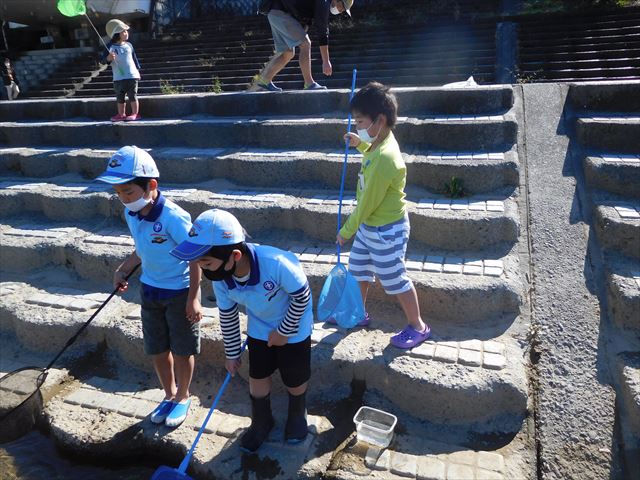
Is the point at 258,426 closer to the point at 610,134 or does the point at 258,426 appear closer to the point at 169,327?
the point at 169,327

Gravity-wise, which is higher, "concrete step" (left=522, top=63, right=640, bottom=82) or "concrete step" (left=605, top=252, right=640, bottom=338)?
"concrete step" (left=522, top=63, right=640, bottom=82)

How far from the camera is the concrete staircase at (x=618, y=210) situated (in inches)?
97.9

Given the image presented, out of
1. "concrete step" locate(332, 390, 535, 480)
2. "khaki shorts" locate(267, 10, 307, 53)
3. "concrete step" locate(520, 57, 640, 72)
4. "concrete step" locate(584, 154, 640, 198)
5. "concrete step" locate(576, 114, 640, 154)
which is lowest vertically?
"concrete step" locate(332, 390, 535, 480)

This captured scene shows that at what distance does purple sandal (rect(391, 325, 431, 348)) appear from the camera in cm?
286

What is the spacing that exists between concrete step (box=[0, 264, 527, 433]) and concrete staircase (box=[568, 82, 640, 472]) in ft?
1.67

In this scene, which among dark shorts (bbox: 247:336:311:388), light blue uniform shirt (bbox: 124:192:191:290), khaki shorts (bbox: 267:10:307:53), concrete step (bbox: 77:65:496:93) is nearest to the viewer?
dark shorts (bbox: 247:336:311:388)

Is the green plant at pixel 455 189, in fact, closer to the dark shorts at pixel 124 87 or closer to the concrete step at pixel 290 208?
the concrete step at pixel 290 208

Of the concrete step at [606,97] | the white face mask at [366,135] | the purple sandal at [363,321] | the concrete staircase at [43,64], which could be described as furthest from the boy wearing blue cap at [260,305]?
the concrete staircase at [43,64]

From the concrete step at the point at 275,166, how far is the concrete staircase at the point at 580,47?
427cm

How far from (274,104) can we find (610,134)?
349 centimetres

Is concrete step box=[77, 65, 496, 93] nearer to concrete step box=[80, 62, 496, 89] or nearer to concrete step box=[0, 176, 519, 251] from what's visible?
concrete step box=[80, 62, 496, 89]

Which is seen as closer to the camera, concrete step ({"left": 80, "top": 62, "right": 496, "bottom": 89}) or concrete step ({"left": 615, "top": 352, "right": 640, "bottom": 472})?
concrete step ({"left": 615, "top": 352, "right": 640, "bottom": 472})

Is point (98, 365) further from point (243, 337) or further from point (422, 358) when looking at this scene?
point (422, 358)

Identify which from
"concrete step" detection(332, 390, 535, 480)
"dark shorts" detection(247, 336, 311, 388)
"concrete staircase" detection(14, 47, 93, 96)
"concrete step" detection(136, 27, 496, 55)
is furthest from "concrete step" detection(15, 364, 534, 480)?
"concrete staircase" detection(14, 47, 93, 96)
